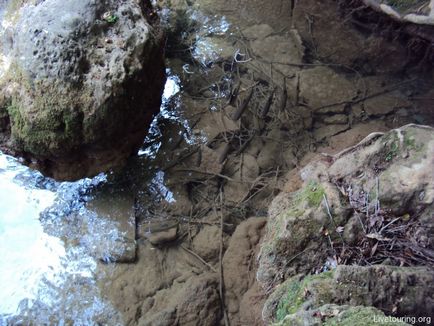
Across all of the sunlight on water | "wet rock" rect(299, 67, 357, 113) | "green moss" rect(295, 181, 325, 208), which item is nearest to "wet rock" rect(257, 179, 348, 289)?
"green moss" rect(295, 181, 325, 208)

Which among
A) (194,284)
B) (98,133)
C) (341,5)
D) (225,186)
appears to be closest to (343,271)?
(194,284)

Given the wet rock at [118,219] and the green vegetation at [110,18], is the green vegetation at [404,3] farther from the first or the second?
the wet rock at [118,219]

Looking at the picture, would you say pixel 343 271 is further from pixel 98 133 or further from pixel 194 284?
pixel 98 133

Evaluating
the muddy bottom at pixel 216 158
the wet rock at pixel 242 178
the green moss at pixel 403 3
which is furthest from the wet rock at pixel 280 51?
the wet rock at pixel 242 178

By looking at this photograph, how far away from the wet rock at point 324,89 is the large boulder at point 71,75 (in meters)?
1.91

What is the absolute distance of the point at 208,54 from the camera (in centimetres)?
477

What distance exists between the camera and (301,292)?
246 centimetres

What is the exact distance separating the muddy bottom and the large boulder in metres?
0.67

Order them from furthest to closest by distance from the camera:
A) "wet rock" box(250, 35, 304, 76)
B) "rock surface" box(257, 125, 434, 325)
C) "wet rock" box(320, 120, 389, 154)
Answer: "wet rock" box(250, 35, 304, 76), "wet rock" box(320, 120, 389, 154), "rock surface" box(257, 125, 434, 325)

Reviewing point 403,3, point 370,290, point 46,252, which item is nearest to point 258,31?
point 403,3

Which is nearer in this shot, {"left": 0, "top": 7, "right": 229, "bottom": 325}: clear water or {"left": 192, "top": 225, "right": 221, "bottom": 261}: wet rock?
{"left": 0, "top": 7, "right": 229, "bottom": 325}: clear water

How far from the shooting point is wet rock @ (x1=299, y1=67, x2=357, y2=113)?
4453 mm

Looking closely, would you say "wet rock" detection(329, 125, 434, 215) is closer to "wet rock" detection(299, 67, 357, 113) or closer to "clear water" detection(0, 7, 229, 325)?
"wet rock" detection(299, 67, 357, 113)

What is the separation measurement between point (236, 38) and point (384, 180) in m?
2.76
